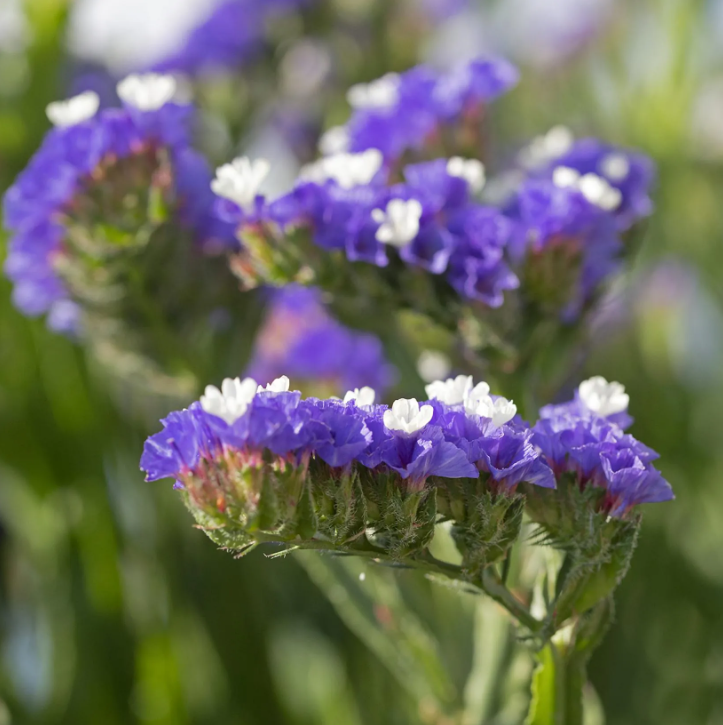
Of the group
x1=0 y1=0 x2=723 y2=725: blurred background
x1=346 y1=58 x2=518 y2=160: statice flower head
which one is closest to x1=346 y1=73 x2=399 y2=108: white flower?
x1=346 y1=58 x2=518 y2=160: statice flower head

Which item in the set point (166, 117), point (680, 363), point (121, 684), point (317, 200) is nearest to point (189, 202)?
point (166, 117)

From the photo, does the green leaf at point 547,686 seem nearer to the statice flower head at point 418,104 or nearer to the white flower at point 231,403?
the white flower at point 231,403

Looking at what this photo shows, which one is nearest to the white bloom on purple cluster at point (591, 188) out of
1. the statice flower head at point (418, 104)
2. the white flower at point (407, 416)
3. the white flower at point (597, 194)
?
the white flower at point (597, 194)

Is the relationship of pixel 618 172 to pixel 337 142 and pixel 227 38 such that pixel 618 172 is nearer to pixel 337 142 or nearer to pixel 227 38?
pixel 337 142

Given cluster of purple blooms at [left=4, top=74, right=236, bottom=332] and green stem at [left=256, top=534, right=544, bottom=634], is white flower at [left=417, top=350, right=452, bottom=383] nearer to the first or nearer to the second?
cluster of purple blooms at [left=4, top=74, right=236, bottom=332]

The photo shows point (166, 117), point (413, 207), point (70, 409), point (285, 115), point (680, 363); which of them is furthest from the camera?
point (285, 115)

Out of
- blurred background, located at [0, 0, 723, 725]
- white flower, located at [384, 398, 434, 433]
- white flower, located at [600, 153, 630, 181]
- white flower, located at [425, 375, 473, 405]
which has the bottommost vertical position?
blurred background, located at [0, 0, 723, 725]

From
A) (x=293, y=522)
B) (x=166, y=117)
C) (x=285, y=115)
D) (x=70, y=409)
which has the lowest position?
(x=70, y=409)

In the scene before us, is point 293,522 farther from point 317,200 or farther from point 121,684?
point 121,684
